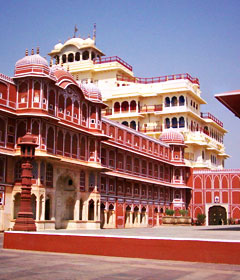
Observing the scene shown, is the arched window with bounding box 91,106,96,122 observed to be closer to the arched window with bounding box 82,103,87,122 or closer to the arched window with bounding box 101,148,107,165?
the arched window with bounding box 82,103,87,122

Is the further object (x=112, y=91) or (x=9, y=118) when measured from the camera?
(x=112, y=91)

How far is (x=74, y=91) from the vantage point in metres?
38.1

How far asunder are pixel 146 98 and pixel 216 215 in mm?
19211

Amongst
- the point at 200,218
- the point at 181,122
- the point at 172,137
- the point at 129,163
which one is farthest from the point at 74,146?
the point at 181,122

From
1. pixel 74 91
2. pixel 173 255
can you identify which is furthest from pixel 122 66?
pixel 173 255

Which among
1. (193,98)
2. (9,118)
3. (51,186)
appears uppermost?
(193,98)

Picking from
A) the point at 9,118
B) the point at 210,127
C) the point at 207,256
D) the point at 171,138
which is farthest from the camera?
the point at 210,127

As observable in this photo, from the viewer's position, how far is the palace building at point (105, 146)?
108ft

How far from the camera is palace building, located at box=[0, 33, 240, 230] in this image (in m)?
33.0

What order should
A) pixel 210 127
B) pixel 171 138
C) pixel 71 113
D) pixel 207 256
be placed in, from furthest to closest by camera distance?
pixel 210 127 → pixel 171 138 → pixel 71 113 → pixel 207 256

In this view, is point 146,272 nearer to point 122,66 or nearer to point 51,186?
point 51,186

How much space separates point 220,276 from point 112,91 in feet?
185

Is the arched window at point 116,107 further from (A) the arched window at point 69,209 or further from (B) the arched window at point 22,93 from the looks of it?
(B) the arched window at point 22,93

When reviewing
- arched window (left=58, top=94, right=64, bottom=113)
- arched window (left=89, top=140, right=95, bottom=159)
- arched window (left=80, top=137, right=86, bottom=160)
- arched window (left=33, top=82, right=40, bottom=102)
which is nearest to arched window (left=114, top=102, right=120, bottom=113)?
arched window (left=89, top=140, right=95, bottom=159)
